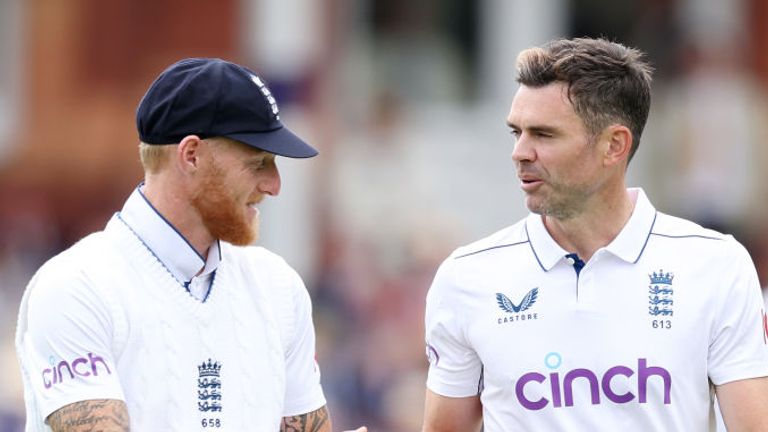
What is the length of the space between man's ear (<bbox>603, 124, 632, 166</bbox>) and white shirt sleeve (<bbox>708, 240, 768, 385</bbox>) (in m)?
0.45

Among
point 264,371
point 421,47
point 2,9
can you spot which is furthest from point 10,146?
point 264,371

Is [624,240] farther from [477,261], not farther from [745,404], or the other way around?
[745,404]

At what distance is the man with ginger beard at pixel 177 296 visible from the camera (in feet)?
15.1

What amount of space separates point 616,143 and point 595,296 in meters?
0.43

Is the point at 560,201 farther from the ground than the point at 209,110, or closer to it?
closer to it

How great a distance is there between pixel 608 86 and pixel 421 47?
390 inches

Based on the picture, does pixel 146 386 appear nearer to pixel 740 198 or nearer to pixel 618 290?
pixel 618 290

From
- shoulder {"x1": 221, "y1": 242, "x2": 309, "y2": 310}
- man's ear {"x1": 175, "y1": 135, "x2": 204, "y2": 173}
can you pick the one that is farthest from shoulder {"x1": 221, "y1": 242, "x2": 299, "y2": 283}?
man's ear {"x1": 175, "y1": 135, "x2": 204, "y2": 173}

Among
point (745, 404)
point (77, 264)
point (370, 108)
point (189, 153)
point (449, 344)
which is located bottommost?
point (370, 108)

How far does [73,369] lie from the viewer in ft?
15.0

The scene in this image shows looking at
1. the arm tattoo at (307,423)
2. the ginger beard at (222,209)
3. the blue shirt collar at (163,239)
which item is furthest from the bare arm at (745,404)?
the blue shirt collar at (163,239)

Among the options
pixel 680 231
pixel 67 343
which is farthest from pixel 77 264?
pixel 680 231

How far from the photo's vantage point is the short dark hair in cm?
504

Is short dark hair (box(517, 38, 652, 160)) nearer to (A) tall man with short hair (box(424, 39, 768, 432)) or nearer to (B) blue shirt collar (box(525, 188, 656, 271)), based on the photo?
(A) tall man with short hair (box(424, 39, 768, 432))
